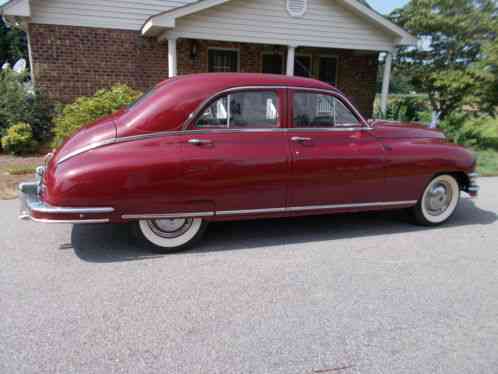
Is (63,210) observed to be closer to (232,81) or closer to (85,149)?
(85,149)

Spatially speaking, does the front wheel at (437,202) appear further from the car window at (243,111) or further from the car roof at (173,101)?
the car roof at (173,101)

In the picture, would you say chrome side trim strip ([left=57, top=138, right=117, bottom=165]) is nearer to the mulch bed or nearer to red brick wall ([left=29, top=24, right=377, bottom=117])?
the mulch bed

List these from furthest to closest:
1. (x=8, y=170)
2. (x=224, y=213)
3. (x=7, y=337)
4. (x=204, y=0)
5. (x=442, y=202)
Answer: (x=204, y=0) → (x=8, y=170) → (x=442, y=202) → (x=224, y=213) → (x=7, y=337)

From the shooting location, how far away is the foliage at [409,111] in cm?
1234

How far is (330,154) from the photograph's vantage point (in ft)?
14.0

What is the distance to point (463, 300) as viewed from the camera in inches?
127

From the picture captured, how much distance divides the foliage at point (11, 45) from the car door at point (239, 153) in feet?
87.9

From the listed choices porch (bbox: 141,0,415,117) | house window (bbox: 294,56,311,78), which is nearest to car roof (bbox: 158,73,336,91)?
porch (bbox: 141,0,415,117)

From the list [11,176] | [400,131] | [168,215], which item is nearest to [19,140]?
[11,176]

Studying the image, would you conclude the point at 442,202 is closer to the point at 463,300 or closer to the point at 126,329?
the point at 463,300

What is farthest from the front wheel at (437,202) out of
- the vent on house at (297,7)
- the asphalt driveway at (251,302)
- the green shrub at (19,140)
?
the green shrub at (19,140)

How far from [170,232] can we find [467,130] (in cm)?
1113

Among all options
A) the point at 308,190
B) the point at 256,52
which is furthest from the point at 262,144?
the point at 256,52

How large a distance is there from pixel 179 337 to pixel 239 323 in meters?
0.43
